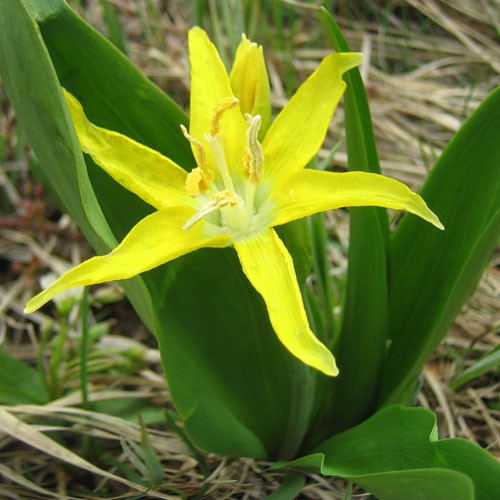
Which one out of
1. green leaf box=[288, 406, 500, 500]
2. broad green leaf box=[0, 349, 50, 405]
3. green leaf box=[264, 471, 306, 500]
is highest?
green leaf box=[288, 406, 500, 500]

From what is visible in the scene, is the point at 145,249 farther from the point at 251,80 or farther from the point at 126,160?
the point at 251,80

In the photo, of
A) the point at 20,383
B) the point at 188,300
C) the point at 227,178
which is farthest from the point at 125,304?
the point at 227,178

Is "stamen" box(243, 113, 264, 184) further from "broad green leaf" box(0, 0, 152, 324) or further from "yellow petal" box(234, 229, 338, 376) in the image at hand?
"broad green leaf" box(0, 0, 152, 324)

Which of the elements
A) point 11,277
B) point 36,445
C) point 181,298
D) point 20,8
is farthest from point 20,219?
point 20,8

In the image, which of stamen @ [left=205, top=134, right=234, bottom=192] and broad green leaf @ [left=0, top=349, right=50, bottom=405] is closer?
stamen @ [left=205, top=134, right=234, bottom=192]

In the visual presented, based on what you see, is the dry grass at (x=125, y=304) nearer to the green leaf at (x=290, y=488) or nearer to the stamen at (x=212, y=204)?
the green leaf at (x=290, y=488)

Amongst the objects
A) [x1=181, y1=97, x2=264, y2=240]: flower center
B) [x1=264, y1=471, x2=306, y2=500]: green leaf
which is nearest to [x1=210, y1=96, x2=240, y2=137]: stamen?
[x1=181, y1=97, x2=264, y2=240]: flower center

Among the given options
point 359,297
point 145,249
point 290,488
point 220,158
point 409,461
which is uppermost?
point 220,158
